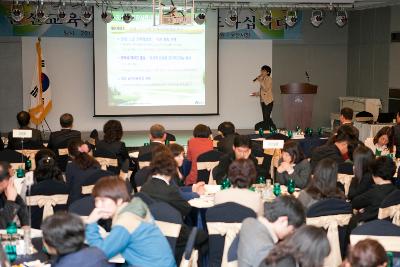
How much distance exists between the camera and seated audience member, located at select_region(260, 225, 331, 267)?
141 inches

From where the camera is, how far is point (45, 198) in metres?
6.55

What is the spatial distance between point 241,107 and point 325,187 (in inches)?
477

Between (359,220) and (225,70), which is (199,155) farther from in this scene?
(225,70)

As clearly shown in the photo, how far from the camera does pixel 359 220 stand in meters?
6.29

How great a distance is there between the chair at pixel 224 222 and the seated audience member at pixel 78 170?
197 centimetres

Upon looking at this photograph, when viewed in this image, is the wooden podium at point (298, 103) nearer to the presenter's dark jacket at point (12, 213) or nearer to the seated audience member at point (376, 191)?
the seated audience member at point (376, 191)

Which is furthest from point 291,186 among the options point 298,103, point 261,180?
point 298,103

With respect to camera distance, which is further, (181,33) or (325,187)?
(181,33)

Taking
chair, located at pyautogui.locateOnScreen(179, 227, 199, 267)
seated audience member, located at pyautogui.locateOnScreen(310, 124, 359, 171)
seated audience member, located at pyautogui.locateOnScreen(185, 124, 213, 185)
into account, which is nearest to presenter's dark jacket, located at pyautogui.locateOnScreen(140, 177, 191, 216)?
chair, located at pyautogui.locateOnScreen(179, 227, 199, 267)

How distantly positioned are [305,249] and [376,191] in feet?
9.80

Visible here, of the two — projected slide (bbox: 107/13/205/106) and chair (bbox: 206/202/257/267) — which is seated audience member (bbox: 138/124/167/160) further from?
projected slide (bbox: 107/13/205/106)

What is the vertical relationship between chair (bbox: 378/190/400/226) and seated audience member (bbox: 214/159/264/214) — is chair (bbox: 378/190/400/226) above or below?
below

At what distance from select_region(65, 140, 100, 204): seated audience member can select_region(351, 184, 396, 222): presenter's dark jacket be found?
2704 mm

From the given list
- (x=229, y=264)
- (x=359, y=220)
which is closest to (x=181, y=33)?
(x=359, y=220)
